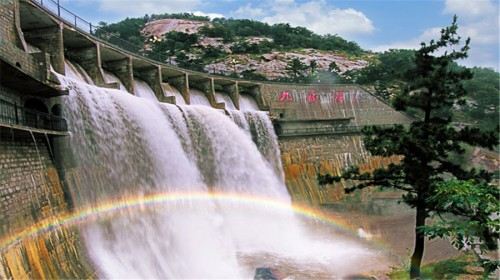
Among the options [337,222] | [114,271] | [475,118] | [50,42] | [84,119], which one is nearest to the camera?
[114,271]

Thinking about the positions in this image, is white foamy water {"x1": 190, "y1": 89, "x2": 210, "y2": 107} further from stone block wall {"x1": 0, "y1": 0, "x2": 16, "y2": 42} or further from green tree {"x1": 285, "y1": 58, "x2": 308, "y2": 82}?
green tree {"x1": 285, "y1": 58, "x2": 308, "y2": 82}

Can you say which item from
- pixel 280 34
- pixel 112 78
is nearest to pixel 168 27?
pixel 280 34

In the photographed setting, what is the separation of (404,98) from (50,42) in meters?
12.8

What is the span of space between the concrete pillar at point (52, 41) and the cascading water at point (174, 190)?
122 centimetres

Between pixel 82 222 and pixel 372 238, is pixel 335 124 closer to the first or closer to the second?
pixel 372 238

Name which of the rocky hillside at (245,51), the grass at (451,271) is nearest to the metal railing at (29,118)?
the grass at (451,271)

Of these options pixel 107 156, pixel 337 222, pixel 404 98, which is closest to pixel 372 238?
pixel 337 222

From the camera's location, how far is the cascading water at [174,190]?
47.3 ft

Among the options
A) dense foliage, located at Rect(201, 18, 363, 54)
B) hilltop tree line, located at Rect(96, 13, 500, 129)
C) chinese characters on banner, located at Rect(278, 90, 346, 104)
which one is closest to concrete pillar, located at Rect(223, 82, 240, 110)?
chinese characters on banner, located at Rect(278, 90, 346, 104)

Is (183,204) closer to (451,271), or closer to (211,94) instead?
(451,271)

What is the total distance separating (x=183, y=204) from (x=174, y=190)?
2.22 ft

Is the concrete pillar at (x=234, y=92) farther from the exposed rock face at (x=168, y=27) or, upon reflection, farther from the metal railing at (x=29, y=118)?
the exposed rock face at (x=168, y=27)

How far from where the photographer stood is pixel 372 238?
23406mm

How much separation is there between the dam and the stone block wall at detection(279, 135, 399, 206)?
0.89ft
